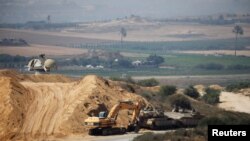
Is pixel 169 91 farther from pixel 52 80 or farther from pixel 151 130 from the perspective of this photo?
pixel 151 130

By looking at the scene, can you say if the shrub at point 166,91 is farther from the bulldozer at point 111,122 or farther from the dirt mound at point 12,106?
the bulldozer at point 111,122

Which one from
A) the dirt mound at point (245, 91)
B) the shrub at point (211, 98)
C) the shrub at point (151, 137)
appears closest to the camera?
the shrub at point (151, 137)

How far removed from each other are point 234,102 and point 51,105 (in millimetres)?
36498

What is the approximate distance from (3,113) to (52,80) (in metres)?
14.1

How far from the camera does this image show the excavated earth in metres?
48.1

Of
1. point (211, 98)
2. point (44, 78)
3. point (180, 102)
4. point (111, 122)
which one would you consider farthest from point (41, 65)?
point (211, 98)

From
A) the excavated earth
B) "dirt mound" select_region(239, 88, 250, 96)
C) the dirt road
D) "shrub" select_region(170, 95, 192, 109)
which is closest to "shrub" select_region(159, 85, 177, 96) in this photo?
the dirt road

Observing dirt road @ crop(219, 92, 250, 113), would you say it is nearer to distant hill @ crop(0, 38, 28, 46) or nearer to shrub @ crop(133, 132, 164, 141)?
shrub @ crop(133, 132, 164, 141)

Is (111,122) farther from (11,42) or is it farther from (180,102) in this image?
(11,42)

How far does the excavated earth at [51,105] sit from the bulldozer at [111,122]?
137 cm

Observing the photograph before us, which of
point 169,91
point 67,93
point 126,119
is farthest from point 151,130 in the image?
point 169,91

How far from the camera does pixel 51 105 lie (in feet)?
172

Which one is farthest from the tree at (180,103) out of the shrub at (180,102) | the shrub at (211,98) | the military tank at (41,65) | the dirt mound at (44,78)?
the shrub at (211,98)

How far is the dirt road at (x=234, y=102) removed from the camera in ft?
253
